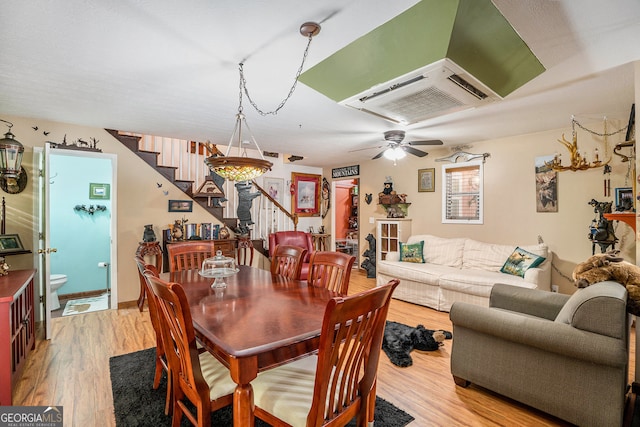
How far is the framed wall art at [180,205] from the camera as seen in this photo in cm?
453

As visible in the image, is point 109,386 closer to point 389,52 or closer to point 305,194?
point 389,52

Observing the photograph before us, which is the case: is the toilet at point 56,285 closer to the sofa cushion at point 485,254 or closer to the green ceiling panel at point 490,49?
the green ceiling panel at point 490,49

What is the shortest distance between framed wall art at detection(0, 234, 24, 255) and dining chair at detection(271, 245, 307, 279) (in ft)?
9.32

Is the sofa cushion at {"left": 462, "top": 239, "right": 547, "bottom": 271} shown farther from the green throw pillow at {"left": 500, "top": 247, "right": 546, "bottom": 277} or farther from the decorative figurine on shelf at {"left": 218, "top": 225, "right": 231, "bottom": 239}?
the decorative figurine on shelf at {"left": 218, "top": 225, "right": 231, "bottom": 239}

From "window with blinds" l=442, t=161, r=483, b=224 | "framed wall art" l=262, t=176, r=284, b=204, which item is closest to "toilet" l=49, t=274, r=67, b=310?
"framed wall art" l=262, t=176, r=284, b=204

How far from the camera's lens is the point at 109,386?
90.0 inches

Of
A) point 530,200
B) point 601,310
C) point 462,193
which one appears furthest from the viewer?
point 462,193

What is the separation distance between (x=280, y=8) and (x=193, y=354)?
5.80ft

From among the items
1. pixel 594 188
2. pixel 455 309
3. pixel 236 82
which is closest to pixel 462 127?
pixel 594 188

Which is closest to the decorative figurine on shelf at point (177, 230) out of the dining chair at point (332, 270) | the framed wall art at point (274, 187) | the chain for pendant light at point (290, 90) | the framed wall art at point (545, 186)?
the framed wall art at point (274, 187)

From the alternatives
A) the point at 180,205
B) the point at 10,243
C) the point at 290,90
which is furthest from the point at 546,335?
the point at 10,243

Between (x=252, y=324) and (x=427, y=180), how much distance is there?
4453 millimetres

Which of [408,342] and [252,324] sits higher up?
[252,324]

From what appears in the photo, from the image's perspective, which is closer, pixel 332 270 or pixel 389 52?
pixel 389 52
